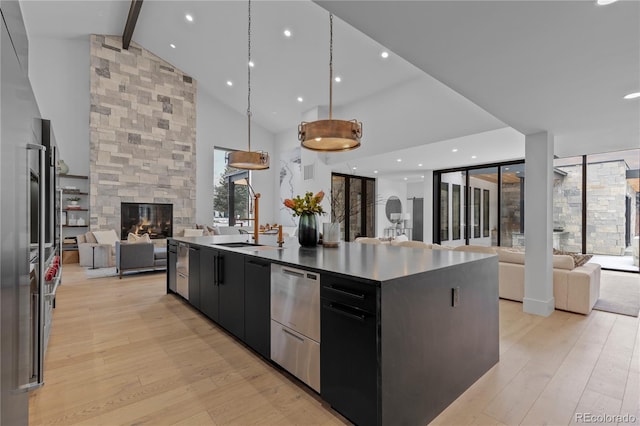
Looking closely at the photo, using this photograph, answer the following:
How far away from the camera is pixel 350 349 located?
1.64m

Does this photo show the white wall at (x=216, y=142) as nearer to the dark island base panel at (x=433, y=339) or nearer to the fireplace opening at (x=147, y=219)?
the fireplace opening at (x=147, y=219)

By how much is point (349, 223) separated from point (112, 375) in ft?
26.4

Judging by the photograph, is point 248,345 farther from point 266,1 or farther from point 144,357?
point 266,1

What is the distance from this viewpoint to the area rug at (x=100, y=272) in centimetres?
586

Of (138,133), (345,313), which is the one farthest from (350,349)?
(138,133)

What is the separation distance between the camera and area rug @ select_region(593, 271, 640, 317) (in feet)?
12.6

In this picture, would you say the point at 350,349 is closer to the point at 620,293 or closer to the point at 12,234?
the point at 12,234

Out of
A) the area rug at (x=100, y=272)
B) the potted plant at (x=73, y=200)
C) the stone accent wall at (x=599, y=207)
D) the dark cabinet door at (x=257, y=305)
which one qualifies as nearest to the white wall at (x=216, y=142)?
the potted plant at (x=73, y=200)

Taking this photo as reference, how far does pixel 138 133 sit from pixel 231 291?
710cm

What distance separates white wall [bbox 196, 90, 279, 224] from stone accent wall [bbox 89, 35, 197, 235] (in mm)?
351

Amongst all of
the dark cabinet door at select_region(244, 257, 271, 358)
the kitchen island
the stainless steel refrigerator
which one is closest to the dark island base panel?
the kitchen island

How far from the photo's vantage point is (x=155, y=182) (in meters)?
8.25

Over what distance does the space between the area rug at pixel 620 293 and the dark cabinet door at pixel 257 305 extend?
4.10 metres

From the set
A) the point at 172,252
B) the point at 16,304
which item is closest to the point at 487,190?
the point at 172,252
